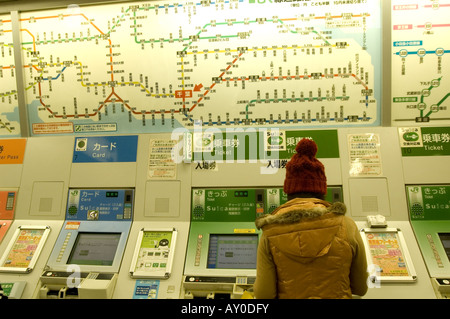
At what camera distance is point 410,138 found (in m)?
2.77

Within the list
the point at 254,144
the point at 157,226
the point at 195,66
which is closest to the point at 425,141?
the point at 254,144

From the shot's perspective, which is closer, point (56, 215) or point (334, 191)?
point (334, 191)

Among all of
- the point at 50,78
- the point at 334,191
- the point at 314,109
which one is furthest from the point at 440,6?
the point at 50,78

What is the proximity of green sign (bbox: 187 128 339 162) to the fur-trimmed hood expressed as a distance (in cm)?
124

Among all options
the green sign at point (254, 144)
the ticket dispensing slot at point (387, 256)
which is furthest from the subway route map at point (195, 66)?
the ticket dispensing slot at point (387, 256)

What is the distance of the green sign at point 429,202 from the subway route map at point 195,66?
2.11ft

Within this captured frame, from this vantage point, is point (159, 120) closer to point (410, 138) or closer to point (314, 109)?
point (314, 109)

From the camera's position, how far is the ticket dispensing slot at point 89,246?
2447mm

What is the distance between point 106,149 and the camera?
3.02 metres

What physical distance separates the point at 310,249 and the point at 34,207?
246 centimetres

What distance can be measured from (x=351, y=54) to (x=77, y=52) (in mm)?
2396

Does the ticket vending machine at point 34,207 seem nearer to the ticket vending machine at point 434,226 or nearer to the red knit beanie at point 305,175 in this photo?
the red knit beanie at point 305,175

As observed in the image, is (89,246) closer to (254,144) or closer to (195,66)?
(254,144)

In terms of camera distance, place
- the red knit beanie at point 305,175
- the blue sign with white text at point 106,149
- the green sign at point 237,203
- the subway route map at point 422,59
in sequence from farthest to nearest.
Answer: the blue sign with white text at point 106,149 < the subway route map at point 422,59 < the green sign at point 237,203 < the red knit beanie at point 305,175
